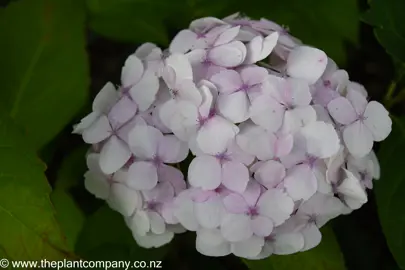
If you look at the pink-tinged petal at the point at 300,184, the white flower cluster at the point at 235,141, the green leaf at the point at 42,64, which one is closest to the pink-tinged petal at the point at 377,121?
the white flower cluster at the point at 235,141

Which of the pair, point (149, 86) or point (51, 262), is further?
point (149, 86)

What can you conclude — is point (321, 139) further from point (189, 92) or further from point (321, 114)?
point (189, 92)

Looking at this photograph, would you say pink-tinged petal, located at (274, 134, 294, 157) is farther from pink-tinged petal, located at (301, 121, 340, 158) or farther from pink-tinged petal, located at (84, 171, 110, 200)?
pink-tinged petal, located at (84, 171, 110, 200)

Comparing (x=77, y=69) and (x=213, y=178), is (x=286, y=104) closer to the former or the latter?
(x=213, y=178)

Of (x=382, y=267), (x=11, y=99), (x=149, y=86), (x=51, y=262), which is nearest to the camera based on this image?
(x=51, y=262)

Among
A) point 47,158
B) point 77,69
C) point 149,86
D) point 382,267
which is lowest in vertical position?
point 382,267

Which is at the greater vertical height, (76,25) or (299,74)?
(299,74)

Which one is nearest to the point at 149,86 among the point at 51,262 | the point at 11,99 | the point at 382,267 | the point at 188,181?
the point at 188,181
